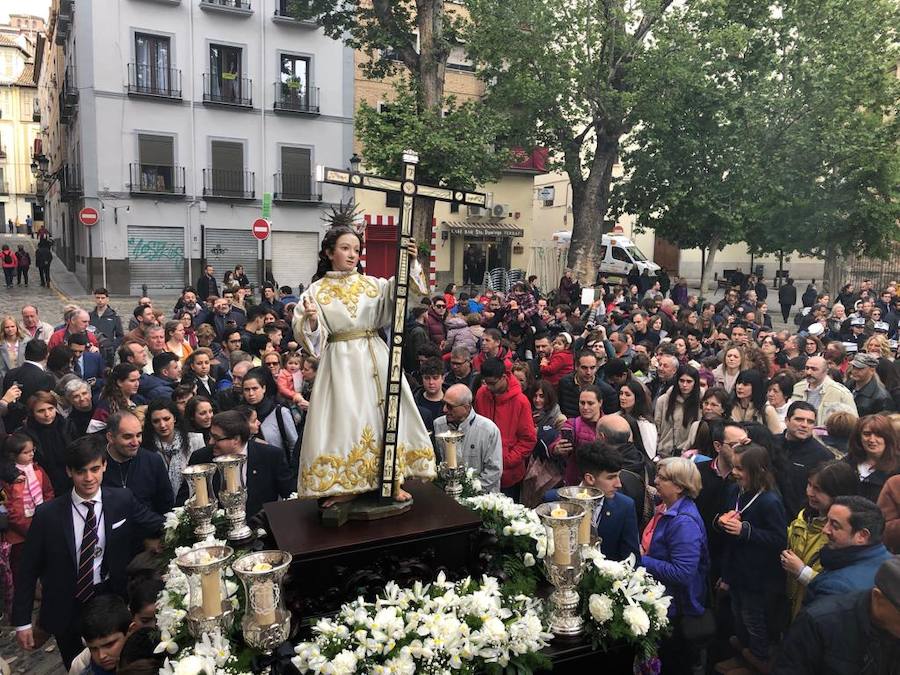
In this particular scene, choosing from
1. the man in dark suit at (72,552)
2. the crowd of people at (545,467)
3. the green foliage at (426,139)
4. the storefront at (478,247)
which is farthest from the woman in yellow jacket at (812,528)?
the storefront at (478,247)

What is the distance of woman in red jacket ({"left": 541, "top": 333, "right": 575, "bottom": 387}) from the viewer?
27.3ft

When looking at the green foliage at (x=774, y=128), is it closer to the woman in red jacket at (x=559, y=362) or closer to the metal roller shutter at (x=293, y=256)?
the woman in red jacket at (x=559, y=362)

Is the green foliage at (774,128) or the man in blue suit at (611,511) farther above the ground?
the green foliage at (774,128)

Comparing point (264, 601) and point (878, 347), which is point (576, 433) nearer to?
point (264, 601)

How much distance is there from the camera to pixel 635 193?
21.9 metres

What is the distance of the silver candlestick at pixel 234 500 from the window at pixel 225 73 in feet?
76.2

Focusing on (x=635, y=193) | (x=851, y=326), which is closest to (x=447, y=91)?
(x=635, y=193)

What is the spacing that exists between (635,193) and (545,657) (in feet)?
66.6

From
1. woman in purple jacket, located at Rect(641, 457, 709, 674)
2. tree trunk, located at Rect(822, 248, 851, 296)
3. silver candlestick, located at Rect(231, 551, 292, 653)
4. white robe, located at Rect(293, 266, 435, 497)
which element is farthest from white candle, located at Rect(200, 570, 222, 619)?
tree trunk, located at Rect(822, 248, 851, 296)

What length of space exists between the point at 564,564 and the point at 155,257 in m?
23.9

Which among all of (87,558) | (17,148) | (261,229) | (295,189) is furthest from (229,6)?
(17,148)

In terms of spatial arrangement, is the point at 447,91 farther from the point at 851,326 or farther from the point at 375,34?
the point at 851,326

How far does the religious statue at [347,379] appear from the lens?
349 centimetres

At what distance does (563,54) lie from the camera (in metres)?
17.3
